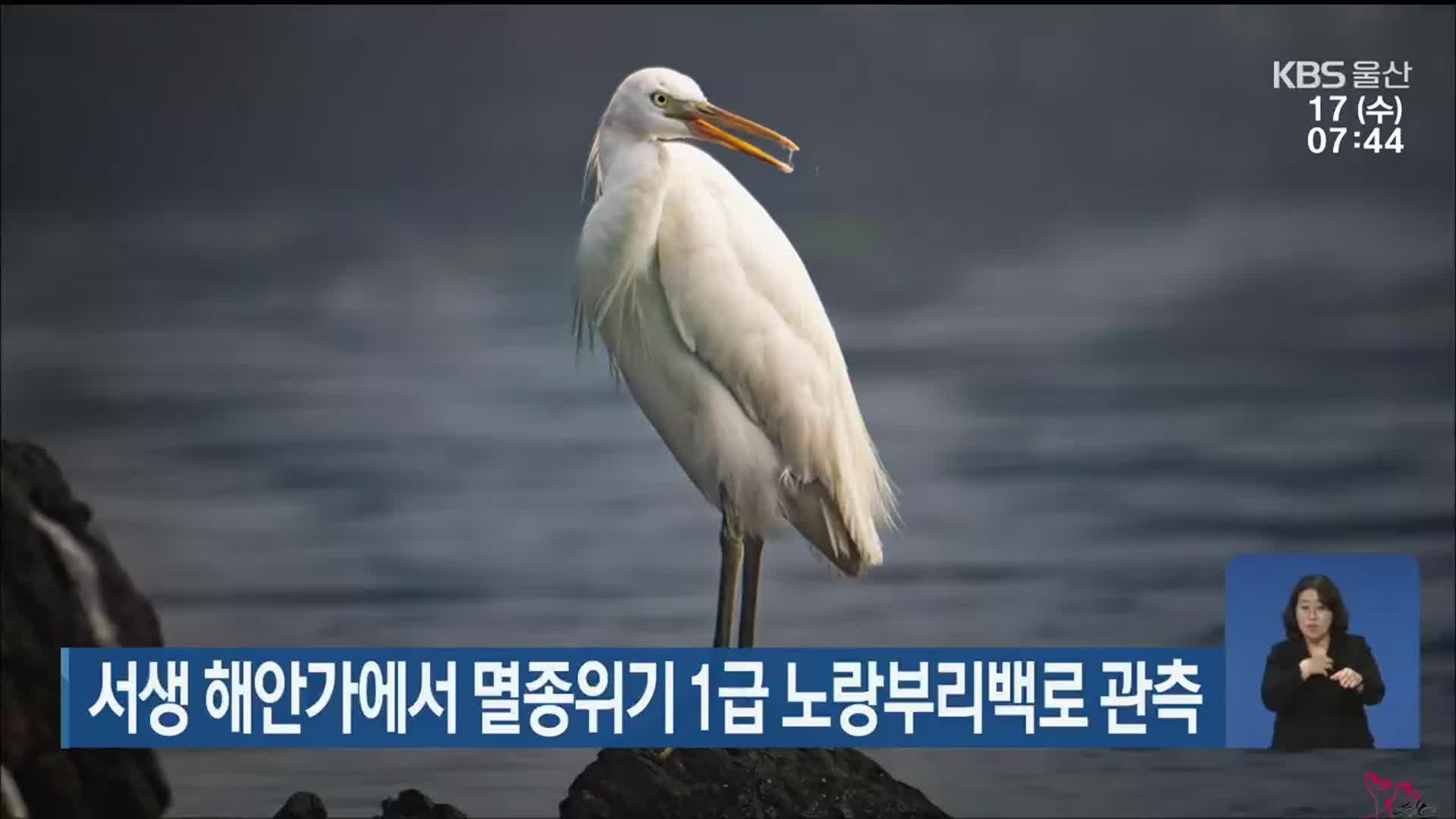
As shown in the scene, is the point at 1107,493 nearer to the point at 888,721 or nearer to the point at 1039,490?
the point at 1039,490

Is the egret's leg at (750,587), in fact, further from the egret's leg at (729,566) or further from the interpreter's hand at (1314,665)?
the interpreter's hand at (1314,665)

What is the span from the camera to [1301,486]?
570cm

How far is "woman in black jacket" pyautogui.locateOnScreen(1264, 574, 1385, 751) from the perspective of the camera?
17.5 feet

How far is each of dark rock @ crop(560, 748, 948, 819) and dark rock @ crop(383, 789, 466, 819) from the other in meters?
0.25

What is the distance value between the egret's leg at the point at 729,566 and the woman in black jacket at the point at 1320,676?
142 cm

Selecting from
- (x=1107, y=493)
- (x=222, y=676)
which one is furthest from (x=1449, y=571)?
(x=222, y=676)

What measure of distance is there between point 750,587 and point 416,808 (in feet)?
2.88

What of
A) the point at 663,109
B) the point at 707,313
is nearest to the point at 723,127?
the point at 663,109

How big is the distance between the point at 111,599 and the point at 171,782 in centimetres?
54

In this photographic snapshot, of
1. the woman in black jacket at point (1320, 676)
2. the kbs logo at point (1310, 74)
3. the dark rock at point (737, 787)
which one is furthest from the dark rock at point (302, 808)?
the kbs logo at point (1310, 74)

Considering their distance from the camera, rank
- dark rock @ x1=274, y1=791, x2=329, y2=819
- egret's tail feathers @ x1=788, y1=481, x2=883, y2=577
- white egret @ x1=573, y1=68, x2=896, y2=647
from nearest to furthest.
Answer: white egret @ x1=573, y1=68, x2=896, y2=647 → dark rock @ x1=274, y1=791, x2=329, y2=819 → egret's tail feathers @ x1=788, y1=481, x2=883, y2=577

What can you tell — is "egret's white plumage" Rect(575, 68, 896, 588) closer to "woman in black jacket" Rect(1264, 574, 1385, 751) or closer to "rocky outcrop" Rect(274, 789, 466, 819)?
"rocky outcrop" Rect(274, 789, 466, 819)
